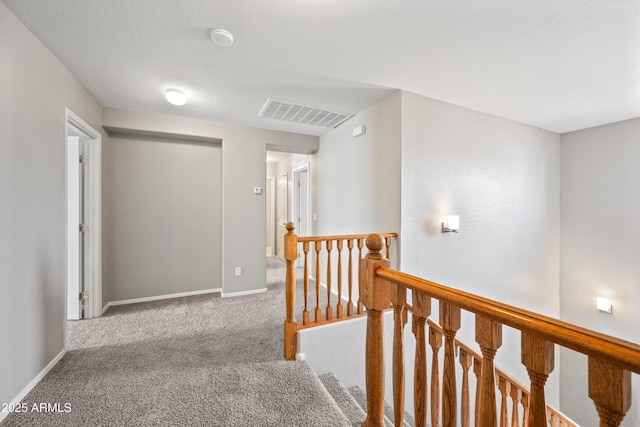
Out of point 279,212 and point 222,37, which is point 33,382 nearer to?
point 222,37

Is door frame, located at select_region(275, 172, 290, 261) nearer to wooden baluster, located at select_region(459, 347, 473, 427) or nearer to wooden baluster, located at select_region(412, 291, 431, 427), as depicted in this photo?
wooden baluster, located at select_region(459, 347, 473, 427)

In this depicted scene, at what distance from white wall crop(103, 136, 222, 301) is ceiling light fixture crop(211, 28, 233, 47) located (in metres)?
2.04

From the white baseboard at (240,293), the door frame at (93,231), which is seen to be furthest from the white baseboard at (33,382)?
the white baseboard at (240,293)

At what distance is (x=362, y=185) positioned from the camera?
3168 millimetres

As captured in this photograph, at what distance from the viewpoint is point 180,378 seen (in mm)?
1858

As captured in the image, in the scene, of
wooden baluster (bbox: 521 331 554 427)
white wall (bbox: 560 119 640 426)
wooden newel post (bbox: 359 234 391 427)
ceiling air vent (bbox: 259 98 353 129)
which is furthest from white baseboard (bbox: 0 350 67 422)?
white wall (bbox: 560 119 640 426)

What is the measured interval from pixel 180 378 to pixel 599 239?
4995 mm

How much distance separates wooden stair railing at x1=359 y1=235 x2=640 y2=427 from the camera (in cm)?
55

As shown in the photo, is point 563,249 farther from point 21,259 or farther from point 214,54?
point 21,259

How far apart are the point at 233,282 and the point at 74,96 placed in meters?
2.55

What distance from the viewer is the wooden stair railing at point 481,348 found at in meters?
0.55

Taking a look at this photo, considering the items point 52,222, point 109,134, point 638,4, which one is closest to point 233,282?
point 52,222

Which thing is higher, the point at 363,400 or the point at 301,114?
the point at 301,114

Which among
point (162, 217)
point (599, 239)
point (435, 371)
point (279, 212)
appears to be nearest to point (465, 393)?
point (435, 371)
